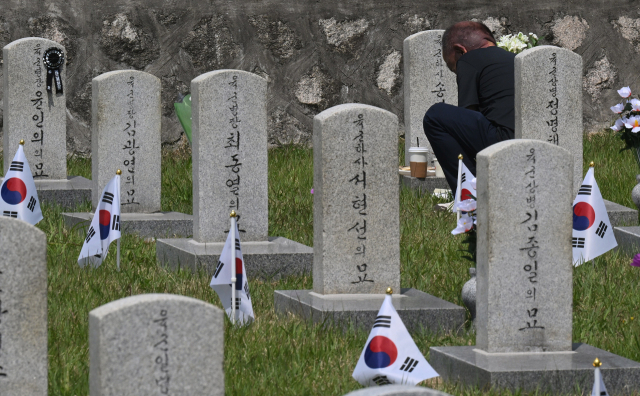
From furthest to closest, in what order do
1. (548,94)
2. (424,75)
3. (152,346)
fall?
(424,75) < (548,94) < (152,346)

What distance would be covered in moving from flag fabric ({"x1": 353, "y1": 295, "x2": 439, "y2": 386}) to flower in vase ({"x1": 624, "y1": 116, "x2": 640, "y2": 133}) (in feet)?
10.2

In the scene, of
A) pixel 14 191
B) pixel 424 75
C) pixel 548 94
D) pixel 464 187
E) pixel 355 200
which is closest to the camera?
pixel 355 200

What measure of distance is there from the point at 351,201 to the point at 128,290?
1093mm

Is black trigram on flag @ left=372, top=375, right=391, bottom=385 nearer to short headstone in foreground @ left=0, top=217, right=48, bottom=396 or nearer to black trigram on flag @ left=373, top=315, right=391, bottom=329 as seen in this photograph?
black trigram on flag @ left=373, top=315, right=391, bottom=329

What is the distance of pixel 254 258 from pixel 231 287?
1029 millimetres

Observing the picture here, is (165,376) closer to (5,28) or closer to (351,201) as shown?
(351,201)

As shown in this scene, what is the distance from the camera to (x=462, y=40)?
22.5 feet

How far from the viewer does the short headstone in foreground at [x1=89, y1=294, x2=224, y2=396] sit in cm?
243

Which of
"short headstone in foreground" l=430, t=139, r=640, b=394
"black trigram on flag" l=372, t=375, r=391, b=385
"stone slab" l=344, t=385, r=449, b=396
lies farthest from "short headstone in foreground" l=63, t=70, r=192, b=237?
"stone slab" l=344, t=385, r=449, b=396

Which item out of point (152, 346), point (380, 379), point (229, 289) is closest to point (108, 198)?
point (229, 289)

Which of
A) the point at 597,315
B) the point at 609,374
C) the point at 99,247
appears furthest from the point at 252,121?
the point at 609,374

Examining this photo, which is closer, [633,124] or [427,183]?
[633,124]

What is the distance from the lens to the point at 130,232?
618cm

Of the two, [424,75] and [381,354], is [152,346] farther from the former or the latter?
[424,75]
